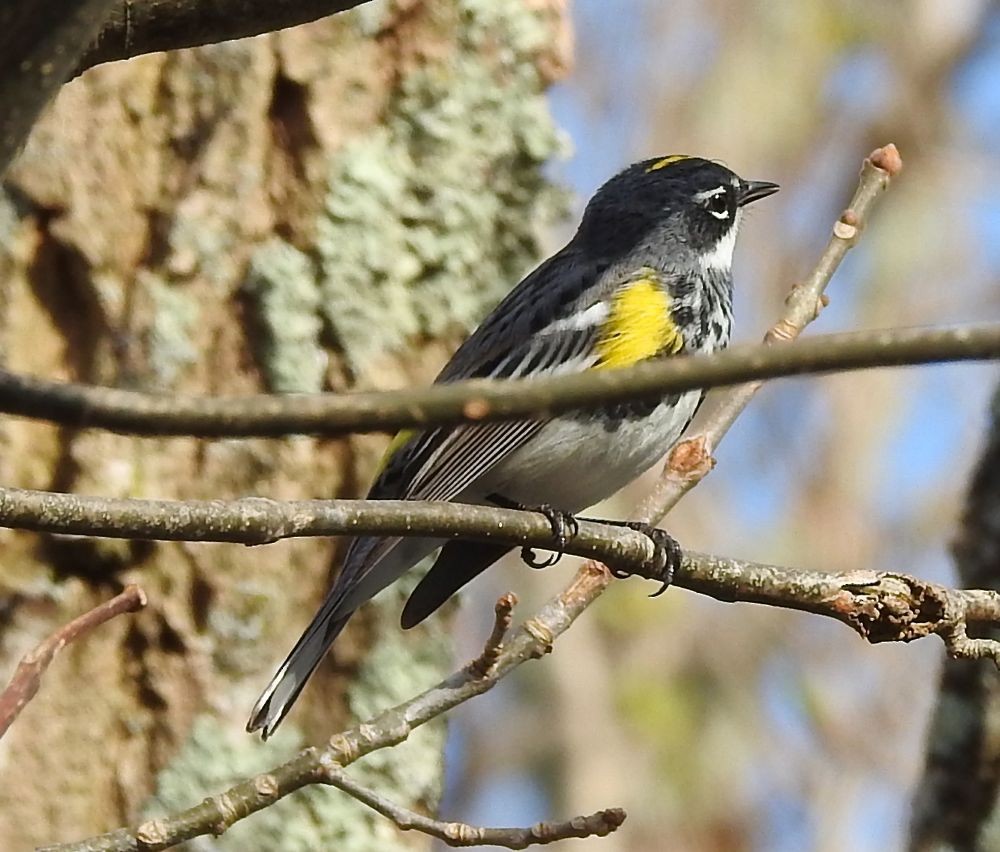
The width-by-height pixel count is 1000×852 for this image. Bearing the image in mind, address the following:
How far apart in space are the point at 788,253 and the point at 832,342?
33.2ft

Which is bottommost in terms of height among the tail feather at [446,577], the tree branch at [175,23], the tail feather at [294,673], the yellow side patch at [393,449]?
the tail feather at [294,673]

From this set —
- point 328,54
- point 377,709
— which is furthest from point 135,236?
point 377,709

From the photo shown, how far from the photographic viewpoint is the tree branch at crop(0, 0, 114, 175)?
1.20 meters

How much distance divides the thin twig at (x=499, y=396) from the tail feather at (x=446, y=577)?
231cm

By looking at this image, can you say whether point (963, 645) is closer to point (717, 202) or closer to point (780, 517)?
point (717, 202)

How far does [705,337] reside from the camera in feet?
12.9

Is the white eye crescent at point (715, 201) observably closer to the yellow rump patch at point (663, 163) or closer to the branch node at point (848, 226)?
the yellow rump patch at point (663, 163)

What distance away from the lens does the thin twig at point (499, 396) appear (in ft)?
4.18

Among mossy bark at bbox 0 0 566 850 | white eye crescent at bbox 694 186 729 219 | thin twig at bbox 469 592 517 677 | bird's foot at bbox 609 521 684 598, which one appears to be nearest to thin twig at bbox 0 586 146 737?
thin twig at bbox 469 592 517 677

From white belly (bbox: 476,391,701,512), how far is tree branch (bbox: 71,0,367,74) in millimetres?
1835

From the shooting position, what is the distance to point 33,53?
48.0 inches

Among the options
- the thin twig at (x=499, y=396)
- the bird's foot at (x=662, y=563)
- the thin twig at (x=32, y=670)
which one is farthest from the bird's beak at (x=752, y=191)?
the thin twig at (x=499, y=396)

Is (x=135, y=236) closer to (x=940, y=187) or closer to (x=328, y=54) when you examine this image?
(x=328, y=54)

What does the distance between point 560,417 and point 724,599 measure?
1081 mm
